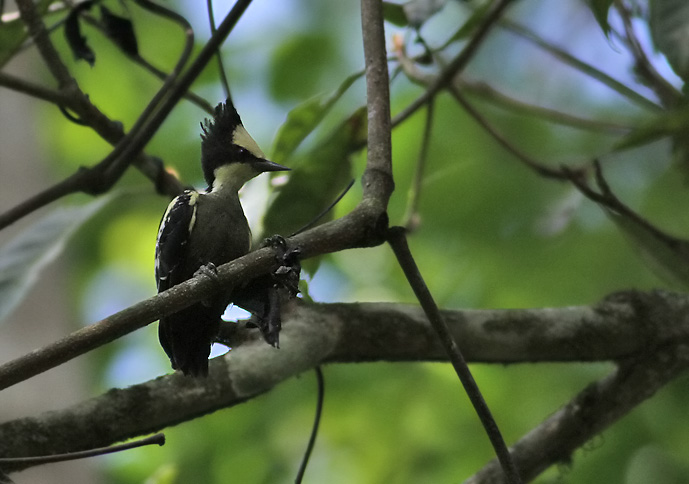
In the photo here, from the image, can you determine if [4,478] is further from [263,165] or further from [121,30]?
[121,30]

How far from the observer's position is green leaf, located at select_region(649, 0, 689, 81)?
7.45 feet

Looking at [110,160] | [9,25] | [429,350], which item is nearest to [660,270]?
[429,350]

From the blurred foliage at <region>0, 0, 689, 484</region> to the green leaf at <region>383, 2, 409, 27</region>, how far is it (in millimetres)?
11

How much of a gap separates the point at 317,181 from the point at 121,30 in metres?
0.92

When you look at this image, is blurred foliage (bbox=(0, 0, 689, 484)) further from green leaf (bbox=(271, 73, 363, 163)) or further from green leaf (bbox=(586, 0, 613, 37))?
green leaf (bbox=(586, 0, 613, 37))

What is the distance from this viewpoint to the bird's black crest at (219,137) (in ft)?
9.23

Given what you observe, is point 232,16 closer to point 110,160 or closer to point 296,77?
point 110,160

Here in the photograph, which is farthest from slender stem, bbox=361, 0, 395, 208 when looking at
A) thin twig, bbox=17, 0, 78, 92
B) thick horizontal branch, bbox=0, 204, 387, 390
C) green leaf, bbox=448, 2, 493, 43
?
thin twig, bbox=17, 0, 78, 92

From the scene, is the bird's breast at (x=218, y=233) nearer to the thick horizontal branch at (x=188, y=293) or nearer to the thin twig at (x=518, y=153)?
the thick horizontal branch at (x=188, y=293)

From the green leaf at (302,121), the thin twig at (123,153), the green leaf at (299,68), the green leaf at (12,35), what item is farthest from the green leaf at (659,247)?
the green leaf at (299,68)

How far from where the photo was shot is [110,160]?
2.74 meters

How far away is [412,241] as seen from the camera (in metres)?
4.82

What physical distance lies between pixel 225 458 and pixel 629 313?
2744 mm

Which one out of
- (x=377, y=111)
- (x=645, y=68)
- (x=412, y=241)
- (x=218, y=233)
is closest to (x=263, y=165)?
(x=218, y=233)
